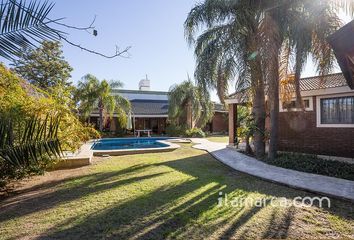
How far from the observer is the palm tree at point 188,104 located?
27.3 meters

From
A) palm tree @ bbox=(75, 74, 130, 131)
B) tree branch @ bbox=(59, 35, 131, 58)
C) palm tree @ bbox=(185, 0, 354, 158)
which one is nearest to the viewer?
tree branch @ bbox=(59, 35, 131, 58)

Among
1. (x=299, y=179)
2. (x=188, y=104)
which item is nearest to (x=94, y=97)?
(x=188, y=104)

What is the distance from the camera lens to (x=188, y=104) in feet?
92.5

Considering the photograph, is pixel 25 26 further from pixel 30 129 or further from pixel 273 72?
pixel 273 72

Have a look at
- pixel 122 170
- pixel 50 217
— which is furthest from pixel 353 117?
pixel 50 217

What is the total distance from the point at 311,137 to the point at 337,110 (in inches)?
73.1

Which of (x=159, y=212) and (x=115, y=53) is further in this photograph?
(x=159, y=212)

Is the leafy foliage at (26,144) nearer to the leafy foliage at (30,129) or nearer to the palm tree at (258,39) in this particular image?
the leafy foliage at (30,129)

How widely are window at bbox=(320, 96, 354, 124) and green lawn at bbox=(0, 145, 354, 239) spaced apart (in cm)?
659

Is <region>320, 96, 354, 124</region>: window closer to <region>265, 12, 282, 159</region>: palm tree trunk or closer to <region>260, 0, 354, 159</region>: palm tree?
<region>260, 0, 354, 159</region>: palm tree

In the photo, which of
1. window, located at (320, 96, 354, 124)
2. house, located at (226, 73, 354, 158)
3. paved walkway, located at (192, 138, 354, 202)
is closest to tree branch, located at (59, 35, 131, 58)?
paved walkway, located at (192, 138, 354, 202)

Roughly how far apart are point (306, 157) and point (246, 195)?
5559 mm

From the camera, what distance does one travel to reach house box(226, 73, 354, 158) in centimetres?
1189

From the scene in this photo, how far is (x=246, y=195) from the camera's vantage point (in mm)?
6793
